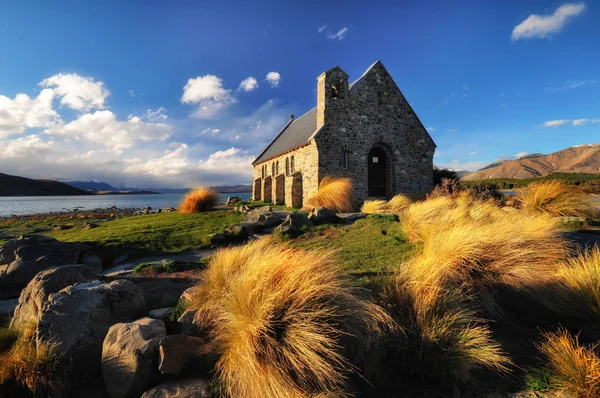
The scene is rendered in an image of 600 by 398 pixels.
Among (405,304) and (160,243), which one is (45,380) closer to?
(405,304)

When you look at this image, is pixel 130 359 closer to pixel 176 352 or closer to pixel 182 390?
pixel 176 352

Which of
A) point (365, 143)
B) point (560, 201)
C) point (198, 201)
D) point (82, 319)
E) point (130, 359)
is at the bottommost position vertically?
point (130, 359)

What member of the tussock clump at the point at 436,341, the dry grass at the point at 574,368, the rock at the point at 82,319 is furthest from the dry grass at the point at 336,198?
the dry grass at the point at 574,368

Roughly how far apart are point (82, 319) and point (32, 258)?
5536mm

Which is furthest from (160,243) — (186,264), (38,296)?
(38,296)

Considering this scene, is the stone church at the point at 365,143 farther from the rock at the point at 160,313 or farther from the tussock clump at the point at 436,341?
the tussock clump at the point at 436,341

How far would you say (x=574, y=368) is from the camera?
9.33 ft

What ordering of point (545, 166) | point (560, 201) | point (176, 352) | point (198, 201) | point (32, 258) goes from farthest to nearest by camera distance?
point (545, 166)
point (198, 201)
point (560, 201)
point (32, 258)
point (176, 352)

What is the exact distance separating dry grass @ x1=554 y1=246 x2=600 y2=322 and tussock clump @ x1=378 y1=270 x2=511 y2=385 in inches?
50.2

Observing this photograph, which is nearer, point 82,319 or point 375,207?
point 82,319

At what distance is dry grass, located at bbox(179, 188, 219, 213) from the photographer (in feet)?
60.3

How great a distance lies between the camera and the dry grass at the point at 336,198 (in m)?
14.0

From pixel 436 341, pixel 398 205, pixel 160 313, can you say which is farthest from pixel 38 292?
pixel 398 205

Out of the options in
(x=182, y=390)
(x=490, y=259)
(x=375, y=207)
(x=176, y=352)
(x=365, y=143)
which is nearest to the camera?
(x=182, y=390)
